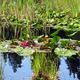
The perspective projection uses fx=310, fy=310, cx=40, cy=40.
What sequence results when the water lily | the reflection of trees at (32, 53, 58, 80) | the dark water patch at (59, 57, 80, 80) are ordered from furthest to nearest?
the water lily < the dark water patch at (59, 57, 80, 80) < the reflection of trees at (32, 53, 58, 80)

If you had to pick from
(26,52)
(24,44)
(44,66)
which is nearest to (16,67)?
(26,52)

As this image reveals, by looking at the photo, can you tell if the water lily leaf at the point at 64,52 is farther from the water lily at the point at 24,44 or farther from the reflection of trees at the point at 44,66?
the water lily at the point at 24,44

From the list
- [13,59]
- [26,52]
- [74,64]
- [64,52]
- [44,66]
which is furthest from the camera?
[13,59]

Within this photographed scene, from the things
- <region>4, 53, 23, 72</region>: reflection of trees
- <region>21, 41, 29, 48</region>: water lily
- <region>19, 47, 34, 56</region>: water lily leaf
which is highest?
<region>21, 41, 29, 48</region>: water lily

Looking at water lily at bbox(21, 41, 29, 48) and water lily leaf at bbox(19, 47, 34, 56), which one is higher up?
water lily at bbox(21, 41, 29, 48)

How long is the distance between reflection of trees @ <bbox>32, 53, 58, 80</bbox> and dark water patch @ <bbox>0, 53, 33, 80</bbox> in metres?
0.20

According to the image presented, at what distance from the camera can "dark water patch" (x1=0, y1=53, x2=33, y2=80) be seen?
22.6 ft

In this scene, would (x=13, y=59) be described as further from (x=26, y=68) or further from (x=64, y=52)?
(x=64, y=52)

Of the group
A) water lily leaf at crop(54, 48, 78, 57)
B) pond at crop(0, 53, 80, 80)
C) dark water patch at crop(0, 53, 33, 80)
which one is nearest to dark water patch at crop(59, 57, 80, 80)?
pond at crop(0, 53, 80, 80)

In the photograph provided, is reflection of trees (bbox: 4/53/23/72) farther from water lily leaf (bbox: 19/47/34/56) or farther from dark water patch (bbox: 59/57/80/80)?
dark water patch (bbox: 59/57/80/80)

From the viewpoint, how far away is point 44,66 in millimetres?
6879

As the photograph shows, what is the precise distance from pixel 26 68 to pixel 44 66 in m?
1.05

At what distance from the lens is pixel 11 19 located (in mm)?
18172

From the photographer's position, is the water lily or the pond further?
the water lily
